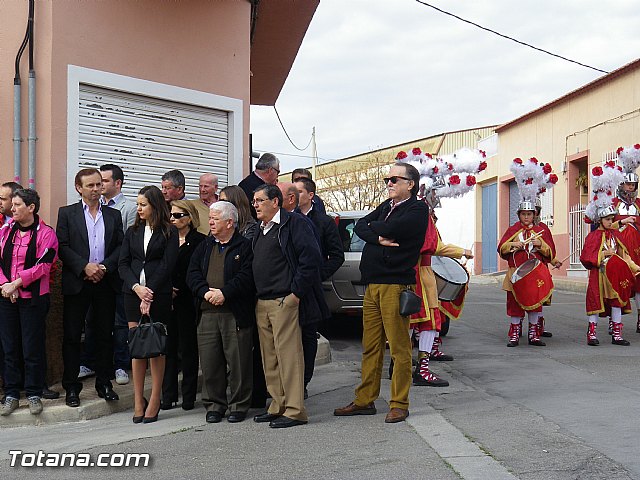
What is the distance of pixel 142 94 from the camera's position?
9.78 metres

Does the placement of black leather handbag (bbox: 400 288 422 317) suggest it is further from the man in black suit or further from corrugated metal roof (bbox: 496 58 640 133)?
corrugated metal roof (bbox: 496 58 640 133)

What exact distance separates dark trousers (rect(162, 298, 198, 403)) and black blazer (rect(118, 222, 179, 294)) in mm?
459

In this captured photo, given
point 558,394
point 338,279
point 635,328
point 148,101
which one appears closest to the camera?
point 558,394

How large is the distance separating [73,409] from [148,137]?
398cm

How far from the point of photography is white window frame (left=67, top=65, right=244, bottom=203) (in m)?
8.88

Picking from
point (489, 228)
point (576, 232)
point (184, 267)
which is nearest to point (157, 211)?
point (184, 267)

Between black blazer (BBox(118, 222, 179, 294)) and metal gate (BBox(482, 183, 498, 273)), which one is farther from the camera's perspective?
metal gate (BBox(482, 183, 498, 273))

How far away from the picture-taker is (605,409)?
6.93m

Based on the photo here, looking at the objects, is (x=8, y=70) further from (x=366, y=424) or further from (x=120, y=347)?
(x=366, y=424)

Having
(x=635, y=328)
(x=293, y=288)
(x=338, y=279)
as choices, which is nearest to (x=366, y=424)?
(x=293, y=288)

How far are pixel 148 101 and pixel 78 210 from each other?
2871mm

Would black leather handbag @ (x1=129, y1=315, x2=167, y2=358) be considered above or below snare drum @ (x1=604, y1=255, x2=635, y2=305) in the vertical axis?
below

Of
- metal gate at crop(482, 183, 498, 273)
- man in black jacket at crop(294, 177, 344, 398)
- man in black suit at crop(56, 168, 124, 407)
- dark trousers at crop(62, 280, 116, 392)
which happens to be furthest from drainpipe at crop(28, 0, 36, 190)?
metal gate at crop(482, 183, 498, 273)

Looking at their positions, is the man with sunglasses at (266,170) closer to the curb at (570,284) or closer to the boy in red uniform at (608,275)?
the boy in red uniform at (608,275)
